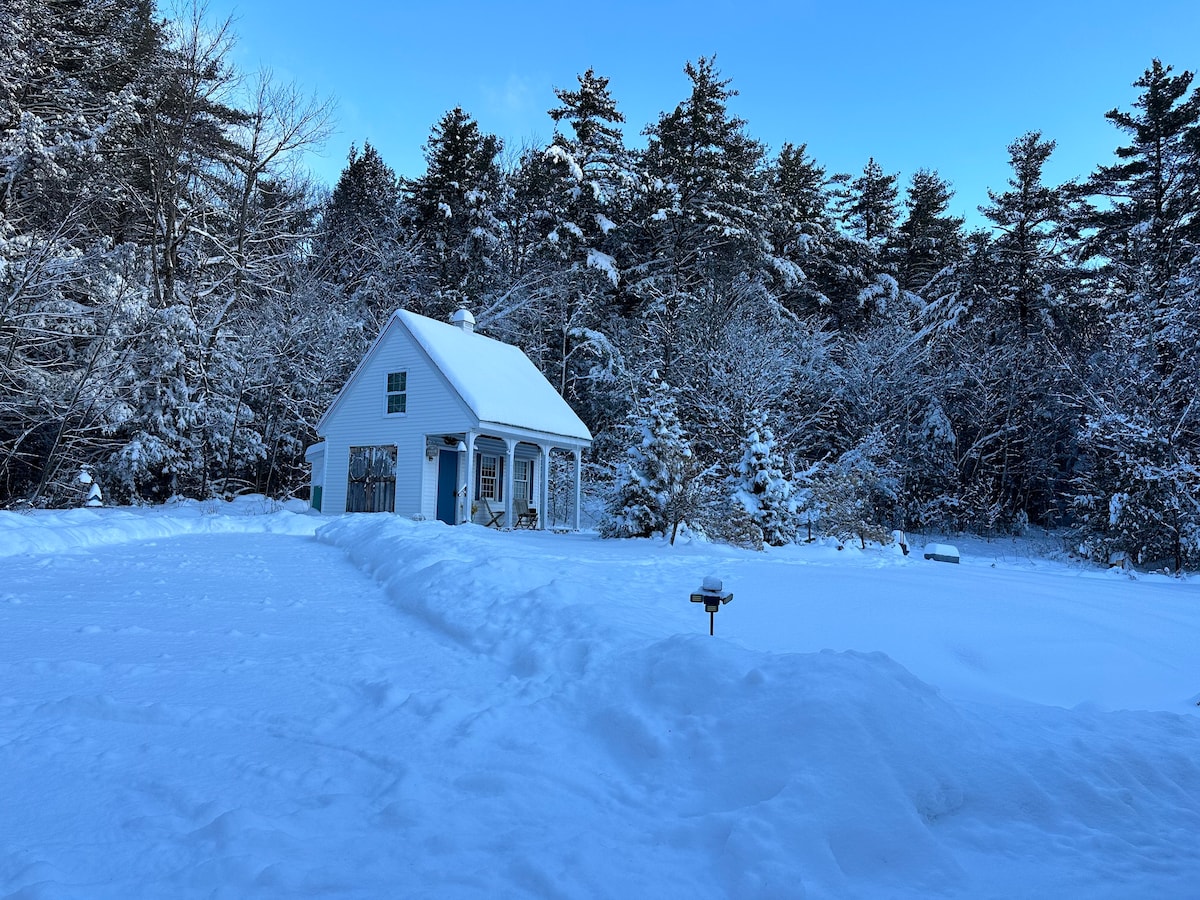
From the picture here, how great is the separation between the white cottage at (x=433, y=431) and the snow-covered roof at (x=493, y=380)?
0.14ft

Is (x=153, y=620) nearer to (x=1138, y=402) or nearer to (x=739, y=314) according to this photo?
(x=1138, y=402)

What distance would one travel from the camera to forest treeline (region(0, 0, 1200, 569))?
661 inches

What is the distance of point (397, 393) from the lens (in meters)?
18.5

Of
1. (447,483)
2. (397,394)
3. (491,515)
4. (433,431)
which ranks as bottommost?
(491,515)

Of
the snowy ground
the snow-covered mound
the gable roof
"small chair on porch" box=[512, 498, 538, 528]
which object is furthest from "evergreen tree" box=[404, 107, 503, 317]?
the snowy ground

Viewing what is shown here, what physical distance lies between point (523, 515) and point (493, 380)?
403cm

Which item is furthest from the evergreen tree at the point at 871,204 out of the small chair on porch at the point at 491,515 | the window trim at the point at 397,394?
the window trim at the point at 397,394

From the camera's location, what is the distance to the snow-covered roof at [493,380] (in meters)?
17.3

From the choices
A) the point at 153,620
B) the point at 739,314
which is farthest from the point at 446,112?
the point at 153,620

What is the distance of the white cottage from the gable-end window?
0.09 ft

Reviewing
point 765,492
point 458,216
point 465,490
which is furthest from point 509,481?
point 458,216

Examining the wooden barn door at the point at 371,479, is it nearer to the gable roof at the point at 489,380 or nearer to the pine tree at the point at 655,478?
the gable roof at the point at 489,380

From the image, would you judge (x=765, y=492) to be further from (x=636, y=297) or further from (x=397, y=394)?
(x=636, y=297)

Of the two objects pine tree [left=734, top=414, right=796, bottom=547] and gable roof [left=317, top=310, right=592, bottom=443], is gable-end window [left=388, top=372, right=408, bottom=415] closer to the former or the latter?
gable roof [left=317, top=310, right=592, bottom=443]
